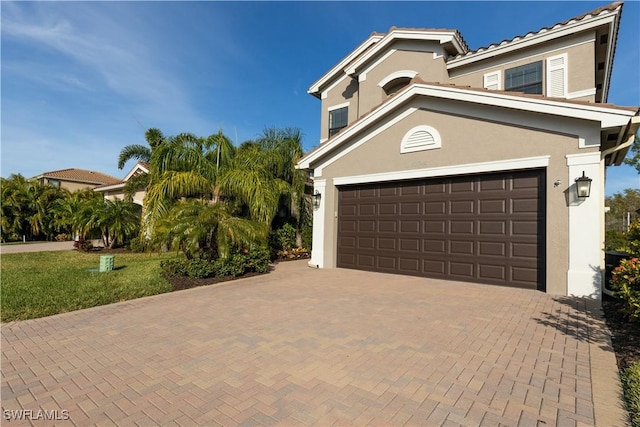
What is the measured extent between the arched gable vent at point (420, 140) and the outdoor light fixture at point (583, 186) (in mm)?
3253

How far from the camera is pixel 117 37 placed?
30.2 feet

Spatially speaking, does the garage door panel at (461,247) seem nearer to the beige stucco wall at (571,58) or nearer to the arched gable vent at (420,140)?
the arched gable vent at (420,140)

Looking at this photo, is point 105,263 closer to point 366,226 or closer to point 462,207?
point 366,226

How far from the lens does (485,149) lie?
311 inches

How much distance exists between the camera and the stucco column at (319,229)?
1084 cm

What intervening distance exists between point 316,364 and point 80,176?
1722 inches

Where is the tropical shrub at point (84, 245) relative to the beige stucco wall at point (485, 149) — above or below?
below

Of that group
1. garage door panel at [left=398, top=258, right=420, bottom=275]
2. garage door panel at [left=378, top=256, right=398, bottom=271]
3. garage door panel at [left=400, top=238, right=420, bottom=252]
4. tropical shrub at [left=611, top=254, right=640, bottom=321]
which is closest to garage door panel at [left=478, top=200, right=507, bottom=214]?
garage door panel at [left=400, top=238, right=420, bottom=252]

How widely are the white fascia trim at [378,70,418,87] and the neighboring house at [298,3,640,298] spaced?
41 millimetres

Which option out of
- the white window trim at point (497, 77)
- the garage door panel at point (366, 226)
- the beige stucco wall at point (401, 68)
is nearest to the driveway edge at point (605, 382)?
the garage door panel at point (366, 226)

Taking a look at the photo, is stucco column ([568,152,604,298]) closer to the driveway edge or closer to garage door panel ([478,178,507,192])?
garage door panel ([478,178,507,192])

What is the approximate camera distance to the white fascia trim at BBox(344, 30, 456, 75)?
10.9 m

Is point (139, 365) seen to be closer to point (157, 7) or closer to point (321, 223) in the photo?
point (321, 223)

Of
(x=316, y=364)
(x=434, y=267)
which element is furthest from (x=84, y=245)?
(x=316, y=364)
